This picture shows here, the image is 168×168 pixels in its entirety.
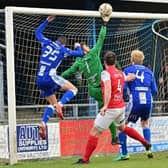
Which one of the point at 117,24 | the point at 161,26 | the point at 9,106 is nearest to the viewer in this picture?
the point at 9,106

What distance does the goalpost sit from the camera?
539 inches

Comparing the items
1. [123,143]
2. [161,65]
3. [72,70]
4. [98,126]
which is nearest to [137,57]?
[72,70]

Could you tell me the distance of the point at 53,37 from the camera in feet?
53.6

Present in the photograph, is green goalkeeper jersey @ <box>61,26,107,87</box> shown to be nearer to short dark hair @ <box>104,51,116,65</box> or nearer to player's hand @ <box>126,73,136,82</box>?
player's hand @ <box>126,73,136,82</box>

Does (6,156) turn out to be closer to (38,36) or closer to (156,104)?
(38,36)

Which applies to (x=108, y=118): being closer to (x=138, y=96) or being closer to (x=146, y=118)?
(x=138, y=96)

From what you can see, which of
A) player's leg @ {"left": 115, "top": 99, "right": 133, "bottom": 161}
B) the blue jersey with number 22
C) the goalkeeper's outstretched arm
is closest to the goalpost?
the blue jersey with number 22

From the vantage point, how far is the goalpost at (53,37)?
44.9 ft

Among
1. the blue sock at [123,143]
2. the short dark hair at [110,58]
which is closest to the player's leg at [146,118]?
the blue sock at [123,143]

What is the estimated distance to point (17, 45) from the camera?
1574 cm

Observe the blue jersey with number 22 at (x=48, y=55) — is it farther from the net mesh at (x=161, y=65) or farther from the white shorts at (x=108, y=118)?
the net mesh at (x=161, y=65)

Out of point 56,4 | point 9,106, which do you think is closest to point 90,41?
point 9,106

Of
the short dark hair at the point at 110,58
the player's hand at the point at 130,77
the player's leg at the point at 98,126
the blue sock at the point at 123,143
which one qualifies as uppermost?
the short dark hair at the point at 110,58

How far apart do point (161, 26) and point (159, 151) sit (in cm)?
338
